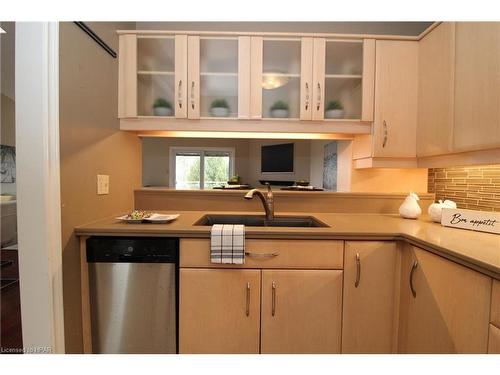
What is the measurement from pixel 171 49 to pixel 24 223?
1.18 meters

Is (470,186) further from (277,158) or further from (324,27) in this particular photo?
(277,158)

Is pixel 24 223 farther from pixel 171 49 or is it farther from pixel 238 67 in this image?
pixel 238 67

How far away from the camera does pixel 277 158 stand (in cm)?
483

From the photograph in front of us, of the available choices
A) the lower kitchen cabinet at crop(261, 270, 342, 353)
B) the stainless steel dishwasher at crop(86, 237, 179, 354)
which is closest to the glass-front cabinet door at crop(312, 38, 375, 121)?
the lower kitchen cabinet at crop(261, 270, 342, 353)

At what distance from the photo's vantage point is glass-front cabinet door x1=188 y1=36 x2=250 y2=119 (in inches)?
58.0

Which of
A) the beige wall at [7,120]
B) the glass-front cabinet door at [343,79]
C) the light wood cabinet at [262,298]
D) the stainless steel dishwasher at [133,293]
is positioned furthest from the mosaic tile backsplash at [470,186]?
the beige wall at [7,120]

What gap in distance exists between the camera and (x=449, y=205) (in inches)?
54.1

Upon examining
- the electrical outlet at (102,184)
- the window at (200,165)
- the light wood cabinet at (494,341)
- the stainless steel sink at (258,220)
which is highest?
the window at (200,165)

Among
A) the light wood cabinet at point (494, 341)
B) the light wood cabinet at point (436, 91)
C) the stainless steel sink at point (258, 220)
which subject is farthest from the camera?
the stainless steel sink at point (258, 220)

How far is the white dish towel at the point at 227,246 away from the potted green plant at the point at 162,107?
2.78ft

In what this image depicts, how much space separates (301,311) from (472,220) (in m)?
0.94

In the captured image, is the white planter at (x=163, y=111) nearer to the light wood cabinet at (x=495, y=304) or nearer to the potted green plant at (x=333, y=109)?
the potted green plant at (x=333, y=109)

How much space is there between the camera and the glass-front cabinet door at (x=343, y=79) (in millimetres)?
1491
